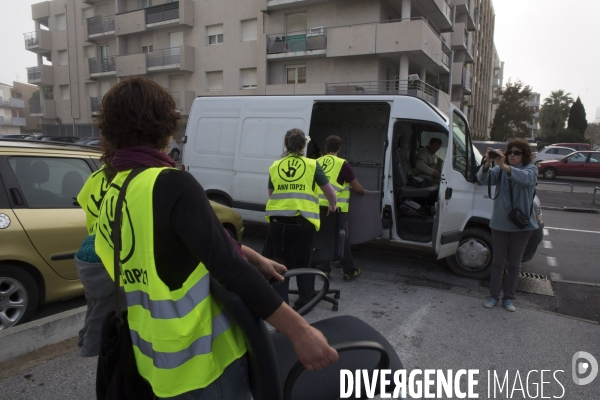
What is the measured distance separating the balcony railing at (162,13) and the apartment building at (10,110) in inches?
1758

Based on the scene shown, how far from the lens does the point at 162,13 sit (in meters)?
29.5

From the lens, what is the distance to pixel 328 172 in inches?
196

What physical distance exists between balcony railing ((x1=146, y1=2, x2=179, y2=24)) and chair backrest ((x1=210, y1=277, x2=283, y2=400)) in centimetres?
3145

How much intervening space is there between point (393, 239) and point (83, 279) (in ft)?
15.4

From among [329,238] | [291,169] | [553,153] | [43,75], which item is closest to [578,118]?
Result: [553,153]

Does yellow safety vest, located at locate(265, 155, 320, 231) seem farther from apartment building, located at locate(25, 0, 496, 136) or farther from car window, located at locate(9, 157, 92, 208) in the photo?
apartment building, located at locate(25, 0, 496, 136)

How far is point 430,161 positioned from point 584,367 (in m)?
4.13

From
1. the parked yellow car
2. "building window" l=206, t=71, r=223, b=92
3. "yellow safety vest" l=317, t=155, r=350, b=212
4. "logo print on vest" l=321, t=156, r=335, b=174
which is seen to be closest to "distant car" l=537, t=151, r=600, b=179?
"yellow safety vest" l=317, t=155, r=350, b=212

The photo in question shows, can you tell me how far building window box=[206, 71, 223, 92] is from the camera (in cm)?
2844

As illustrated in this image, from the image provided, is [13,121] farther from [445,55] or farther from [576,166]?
[576,166]

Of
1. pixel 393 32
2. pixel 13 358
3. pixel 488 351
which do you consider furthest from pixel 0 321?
pixel 393 32

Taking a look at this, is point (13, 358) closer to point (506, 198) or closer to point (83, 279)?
point (83, 279)

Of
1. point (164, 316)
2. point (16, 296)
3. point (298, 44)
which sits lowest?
point (16, 296)

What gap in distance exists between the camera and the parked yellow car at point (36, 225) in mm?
3439
